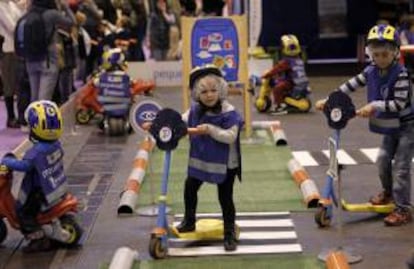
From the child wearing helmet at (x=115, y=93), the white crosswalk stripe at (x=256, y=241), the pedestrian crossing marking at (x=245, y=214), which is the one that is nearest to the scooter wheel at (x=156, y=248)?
the white crosswalk stripe at (x=256, y=241)

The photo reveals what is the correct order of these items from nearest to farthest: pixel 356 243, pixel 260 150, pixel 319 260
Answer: pixel 319 260 → pixel 356 243 → pixel 260 150

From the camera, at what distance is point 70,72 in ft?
41.5

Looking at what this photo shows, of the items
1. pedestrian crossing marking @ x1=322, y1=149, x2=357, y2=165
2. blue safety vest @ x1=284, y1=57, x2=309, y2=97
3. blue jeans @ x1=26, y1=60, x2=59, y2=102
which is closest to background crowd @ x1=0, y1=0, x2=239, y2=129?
blue jeans @ x1=26, y1=60, x2=59, y2=102

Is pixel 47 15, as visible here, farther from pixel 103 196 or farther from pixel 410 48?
pixel 410 48

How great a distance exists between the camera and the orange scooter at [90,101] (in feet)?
37.2

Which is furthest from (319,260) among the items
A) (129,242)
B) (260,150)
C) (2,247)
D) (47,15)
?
(47,15)

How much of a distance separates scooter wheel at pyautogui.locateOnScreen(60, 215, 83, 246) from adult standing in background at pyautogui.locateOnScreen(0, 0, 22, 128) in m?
5.32

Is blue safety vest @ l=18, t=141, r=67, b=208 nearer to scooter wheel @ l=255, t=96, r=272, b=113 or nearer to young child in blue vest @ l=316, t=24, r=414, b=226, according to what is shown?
young child in blue vest @ l=316, t=24, r=414, b=226

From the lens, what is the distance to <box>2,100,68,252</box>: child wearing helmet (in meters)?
5.93

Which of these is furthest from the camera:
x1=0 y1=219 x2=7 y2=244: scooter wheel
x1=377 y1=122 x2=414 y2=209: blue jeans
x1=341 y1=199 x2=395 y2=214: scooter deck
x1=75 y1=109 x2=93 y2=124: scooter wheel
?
x1=75 y1=109 x2=93 y2=124: scooter wheel

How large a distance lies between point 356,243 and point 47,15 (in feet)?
17.0

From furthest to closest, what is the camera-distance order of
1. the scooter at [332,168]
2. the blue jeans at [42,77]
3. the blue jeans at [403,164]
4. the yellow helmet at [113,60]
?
the yellow helmet at [113,60] < the blue jeans at [42,77] < the blue jeans at [403,164] < the scooter at [332,168]

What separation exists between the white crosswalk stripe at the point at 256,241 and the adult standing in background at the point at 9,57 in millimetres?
5200

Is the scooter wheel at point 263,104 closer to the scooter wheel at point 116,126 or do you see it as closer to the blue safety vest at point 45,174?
the scooter wheel at point 116,126
